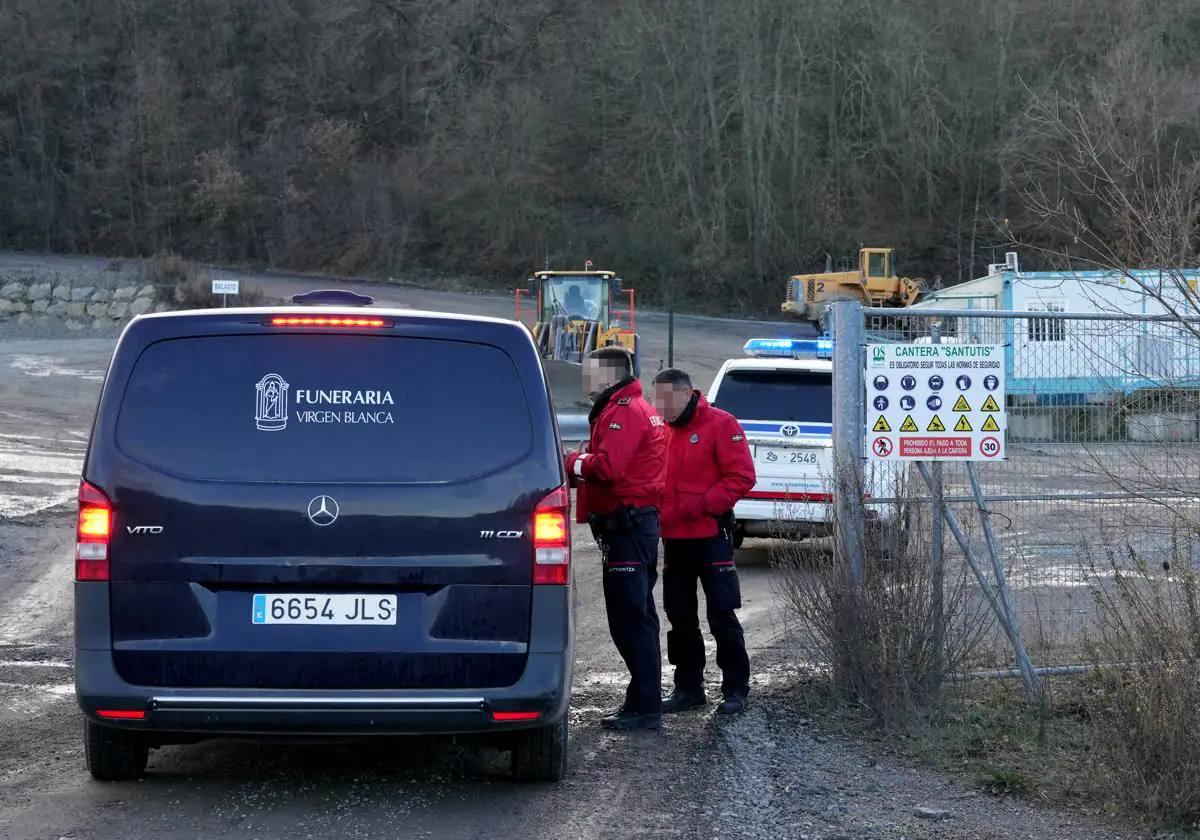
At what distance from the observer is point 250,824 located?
5.09 m

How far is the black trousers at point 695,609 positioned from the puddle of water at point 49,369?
26605 millimetres

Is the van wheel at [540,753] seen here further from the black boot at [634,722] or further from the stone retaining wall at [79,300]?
the stone retaining wall at [79,300]

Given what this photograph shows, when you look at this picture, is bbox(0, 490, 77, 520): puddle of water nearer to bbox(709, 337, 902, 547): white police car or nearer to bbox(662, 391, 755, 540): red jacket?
bbox(709, 337, 902, 547): white police car

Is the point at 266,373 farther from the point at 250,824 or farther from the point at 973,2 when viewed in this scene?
the point at 973,2

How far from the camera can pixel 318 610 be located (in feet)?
16.4

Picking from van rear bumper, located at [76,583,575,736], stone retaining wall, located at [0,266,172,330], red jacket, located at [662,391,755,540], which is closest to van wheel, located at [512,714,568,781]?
van rear bumper, located at [76,583,575,736]

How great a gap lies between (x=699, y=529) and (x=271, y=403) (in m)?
2.57

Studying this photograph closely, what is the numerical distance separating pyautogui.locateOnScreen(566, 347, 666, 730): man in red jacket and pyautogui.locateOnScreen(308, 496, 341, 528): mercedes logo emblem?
166 cm

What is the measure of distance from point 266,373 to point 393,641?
1.10 metres

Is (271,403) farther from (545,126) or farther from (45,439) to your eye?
(545,126)

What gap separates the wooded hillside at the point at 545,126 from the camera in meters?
52.4

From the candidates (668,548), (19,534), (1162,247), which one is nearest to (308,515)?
(668,548)

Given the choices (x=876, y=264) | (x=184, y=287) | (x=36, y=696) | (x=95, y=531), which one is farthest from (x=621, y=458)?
(x=876, y=264)

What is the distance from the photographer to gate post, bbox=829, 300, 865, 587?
673cm
